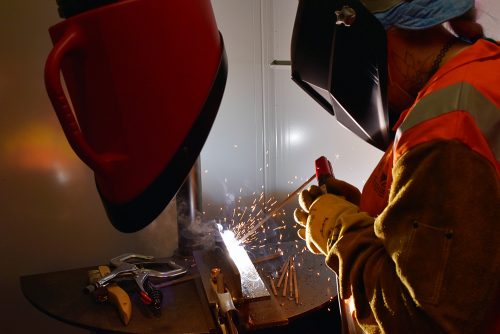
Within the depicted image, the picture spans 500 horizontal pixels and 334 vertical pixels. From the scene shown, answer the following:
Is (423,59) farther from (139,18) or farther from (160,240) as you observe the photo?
(160,240)

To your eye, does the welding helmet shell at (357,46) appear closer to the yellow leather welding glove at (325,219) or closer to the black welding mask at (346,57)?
the black welding mask at (346,57)

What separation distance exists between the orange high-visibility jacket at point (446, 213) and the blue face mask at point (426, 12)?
11 centimetres

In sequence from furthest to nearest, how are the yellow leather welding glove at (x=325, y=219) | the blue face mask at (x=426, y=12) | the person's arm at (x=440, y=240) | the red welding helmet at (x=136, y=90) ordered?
the yellow leather welding glove at (x=325, y=219) → the blue face mask at (x=426, y=12) → the person's arm at (x=440, y=240) → the red welding helmet at (x=136, y=90)

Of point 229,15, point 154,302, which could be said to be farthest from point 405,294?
point 229,15

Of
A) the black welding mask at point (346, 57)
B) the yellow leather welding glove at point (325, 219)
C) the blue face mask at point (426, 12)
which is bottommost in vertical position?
the yellow leather welding glove at point (325, 219)

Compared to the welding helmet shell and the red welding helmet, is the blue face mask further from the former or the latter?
the red welding helmet

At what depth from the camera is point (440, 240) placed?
713 millimetres

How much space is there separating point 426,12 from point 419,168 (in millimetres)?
360

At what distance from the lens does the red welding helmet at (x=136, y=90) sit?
1.90ft

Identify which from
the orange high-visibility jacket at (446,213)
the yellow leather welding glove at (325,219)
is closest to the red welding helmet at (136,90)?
the orange high-visibility jacket at (446,213)

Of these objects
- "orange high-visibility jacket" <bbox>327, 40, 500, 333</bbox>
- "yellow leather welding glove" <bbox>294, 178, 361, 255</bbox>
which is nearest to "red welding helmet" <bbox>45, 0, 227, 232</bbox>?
"orange high-visibility jacket" <bbox>327, 40, 500, 333</bbox>

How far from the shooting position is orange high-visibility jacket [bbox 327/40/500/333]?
701 mm

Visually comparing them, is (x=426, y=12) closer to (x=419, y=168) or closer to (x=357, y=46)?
(x=357, y=46)

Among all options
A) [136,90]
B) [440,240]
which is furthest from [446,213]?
[136,90]
